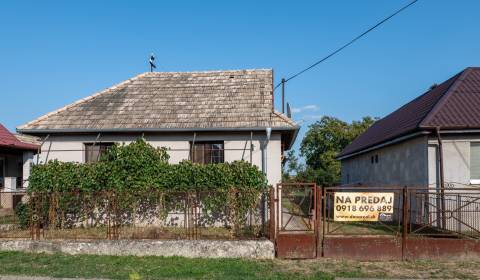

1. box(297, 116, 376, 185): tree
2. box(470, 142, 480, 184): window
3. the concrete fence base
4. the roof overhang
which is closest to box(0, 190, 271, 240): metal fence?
the concrete fence base

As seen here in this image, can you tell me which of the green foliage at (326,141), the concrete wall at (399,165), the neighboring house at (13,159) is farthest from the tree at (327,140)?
the neighboring house at (13,159)

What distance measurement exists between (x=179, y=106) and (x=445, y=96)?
29.0ft

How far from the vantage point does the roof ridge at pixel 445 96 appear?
13.9m

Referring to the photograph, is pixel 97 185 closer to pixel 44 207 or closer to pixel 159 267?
pixel 44 207

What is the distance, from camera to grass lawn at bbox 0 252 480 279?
8961mm

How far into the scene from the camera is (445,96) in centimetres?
1551

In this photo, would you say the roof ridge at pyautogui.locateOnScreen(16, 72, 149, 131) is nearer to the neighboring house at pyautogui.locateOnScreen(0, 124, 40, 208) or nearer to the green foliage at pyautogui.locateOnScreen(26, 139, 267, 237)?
the green foliage at pyautogui.locateOnScreen(26, 139, 267, 237)

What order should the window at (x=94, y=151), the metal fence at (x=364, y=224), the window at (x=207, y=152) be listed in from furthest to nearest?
the window at (x=94, y=151)
the window at (x=207, y=152)
the metal fence at (x=364, y=224)

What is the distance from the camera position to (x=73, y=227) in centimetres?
1382

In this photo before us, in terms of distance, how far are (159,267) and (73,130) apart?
691cm

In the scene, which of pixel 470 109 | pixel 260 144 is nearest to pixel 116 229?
pixel 260 144

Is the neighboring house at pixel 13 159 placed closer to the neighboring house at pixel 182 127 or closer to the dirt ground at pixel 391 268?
the neighboring house at pixel 182 127

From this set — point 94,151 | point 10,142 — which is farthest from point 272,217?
point 10,142

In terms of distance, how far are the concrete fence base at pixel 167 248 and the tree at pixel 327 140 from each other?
35.5 metres
